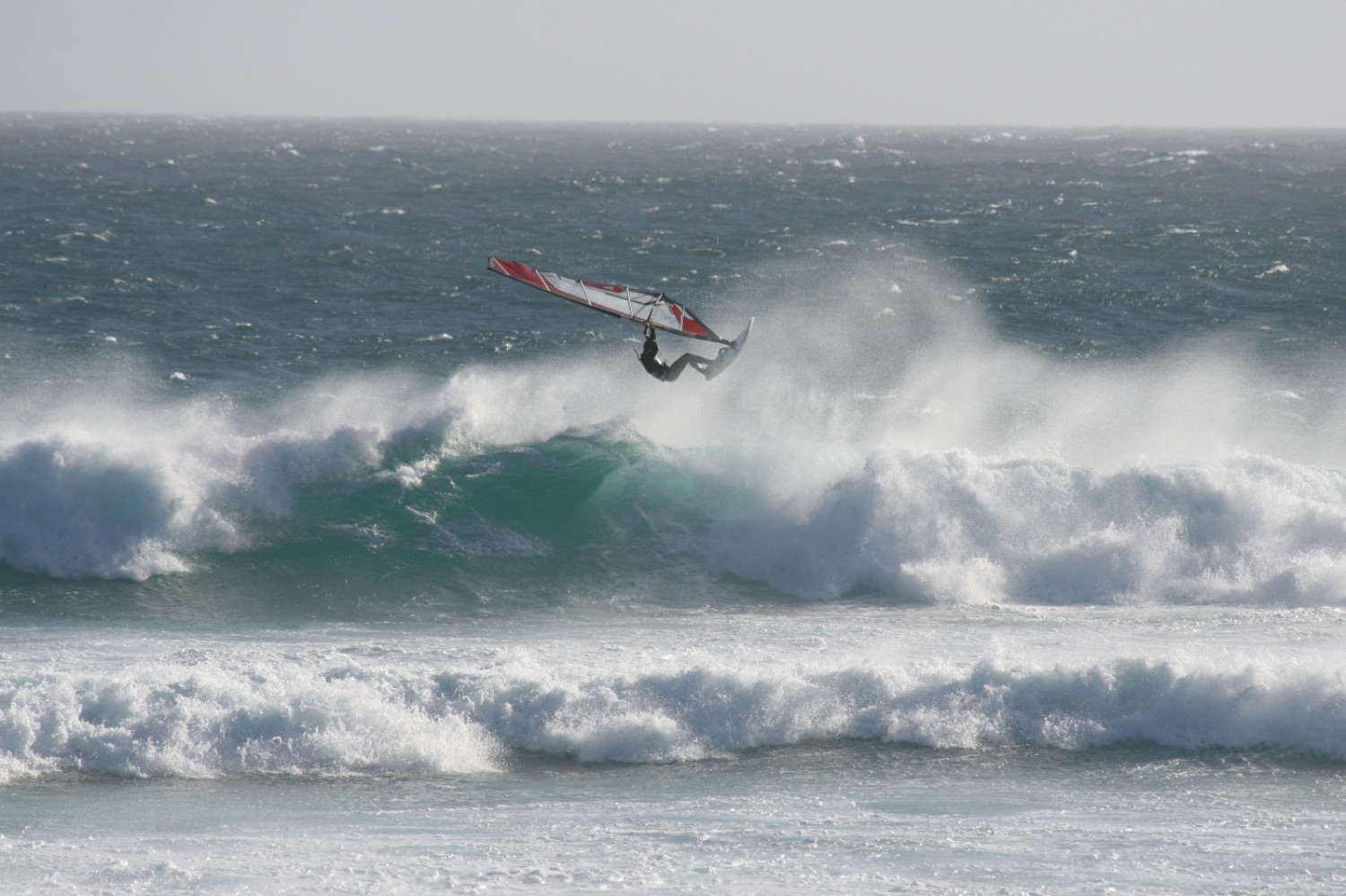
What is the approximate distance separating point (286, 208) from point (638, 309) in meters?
38.8

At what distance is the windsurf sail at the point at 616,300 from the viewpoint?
45.3ft

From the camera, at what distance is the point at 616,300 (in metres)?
14.7

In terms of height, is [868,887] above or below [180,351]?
below

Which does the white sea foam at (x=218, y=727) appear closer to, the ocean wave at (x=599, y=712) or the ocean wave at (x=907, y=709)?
the ocean wave at (x=599, y=712)

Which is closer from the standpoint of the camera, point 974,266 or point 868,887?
point 868,887

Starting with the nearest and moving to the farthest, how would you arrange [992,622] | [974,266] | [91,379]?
[992,622]
[91,379]
[974,266]

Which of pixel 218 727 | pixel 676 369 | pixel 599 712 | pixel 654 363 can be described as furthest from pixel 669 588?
pixel 218 727

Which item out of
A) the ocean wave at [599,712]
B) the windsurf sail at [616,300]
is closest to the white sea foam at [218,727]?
the ocean wave at [599,712]

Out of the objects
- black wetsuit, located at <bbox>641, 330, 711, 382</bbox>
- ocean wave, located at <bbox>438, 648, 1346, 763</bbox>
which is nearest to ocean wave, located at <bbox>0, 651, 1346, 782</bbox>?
ocean wave, located at <bbox>438, 648, 1346, 763</bbox>

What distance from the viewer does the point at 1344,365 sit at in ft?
83.5

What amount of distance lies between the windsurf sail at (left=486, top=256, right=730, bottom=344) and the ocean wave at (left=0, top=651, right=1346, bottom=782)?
3881 millimetres

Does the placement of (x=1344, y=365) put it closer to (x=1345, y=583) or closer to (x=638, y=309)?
(x=1345, y=583)

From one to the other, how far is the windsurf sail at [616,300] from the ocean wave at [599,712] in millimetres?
3881

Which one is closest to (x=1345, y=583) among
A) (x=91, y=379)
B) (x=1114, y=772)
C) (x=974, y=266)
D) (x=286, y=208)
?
(x=1114, y=772)
